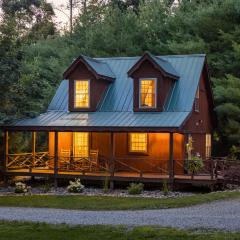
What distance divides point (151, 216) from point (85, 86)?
13408 mm

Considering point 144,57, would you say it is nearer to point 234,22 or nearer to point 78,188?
point 78,188

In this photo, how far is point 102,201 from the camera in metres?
20.9

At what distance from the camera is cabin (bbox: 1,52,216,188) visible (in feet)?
84.6

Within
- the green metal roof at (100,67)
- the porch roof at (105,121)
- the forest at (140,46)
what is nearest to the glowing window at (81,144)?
the porch roof at (105,121)

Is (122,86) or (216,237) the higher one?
(122,86)

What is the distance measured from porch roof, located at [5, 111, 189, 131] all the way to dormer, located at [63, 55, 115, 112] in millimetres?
626

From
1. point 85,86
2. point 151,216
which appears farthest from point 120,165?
point 151,216

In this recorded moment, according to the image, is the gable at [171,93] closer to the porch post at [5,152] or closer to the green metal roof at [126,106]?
the green metal roof at [126,106]

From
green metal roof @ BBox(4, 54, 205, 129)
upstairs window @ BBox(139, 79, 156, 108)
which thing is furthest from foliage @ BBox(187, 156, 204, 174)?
upstairs window @ BBox(139, 79, 156, 108)

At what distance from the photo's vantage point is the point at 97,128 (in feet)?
84.3

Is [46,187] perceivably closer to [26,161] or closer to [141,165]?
[26,161]

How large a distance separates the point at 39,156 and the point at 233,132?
10.6 metres

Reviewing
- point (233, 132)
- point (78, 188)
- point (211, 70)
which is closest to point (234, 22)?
point (211, 70)

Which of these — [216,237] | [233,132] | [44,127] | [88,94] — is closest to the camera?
[216,237]
